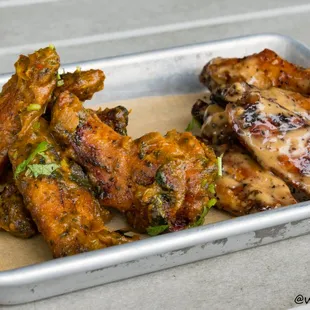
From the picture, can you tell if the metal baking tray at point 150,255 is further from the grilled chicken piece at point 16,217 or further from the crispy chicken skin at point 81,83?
the crispy chicken skin at point 81,83

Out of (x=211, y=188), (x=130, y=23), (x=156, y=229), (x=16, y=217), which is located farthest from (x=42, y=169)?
(x=130, y=23)

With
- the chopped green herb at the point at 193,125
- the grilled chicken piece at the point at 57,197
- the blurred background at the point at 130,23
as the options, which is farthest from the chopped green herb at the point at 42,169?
the blurred background at the point at 130,23

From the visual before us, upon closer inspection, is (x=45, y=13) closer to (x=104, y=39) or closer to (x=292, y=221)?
(x=104, y=39)

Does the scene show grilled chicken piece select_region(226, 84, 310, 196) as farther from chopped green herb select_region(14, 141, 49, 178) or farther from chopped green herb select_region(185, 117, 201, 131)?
chopped green herb select_region(14, 141, 49, 178)

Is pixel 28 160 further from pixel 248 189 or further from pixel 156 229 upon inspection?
pixel 248 189

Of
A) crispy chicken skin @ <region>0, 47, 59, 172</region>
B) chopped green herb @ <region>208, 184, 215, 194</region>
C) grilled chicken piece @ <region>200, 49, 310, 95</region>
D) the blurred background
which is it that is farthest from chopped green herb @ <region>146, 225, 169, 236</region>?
the blurred background

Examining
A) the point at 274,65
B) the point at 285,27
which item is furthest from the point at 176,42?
the point at 274,65
